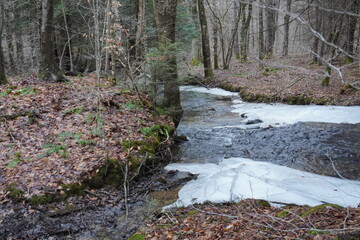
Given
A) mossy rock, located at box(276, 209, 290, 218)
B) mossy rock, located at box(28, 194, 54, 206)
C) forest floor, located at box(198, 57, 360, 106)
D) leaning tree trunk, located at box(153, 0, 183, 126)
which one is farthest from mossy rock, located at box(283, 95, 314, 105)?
mossy rock, located at box(28, 194, 54, 206)

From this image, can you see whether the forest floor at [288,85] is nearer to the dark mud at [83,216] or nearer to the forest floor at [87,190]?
the forest floor at [87,190]

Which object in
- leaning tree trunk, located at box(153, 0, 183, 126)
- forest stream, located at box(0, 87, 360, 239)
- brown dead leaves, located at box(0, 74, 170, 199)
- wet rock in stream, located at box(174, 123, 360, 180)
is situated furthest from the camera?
leaning tree trunk, located at box(153, 0, 183, 126)

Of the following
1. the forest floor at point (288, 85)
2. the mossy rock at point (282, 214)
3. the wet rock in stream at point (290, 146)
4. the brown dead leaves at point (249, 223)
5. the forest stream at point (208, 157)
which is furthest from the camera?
the forest floor at point (288, 85)

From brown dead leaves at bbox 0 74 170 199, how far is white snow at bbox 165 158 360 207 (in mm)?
1990

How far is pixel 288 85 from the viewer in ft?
45.6

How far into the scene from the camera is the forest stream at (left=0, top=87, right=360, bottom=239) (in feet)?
15.0

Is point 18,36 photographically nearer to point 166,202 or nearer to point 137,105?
point 137,105

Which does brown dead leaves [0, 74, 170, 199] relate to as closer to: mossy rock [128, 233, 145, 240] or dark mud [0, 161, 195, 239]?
dark mud [0, 161, 195, 239]

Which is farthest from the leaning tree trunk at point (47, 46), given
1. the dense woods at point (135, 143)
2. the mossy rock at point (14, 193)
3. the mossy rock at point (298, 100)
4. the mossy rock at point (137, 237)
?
the mossy rock at point (298, 100)

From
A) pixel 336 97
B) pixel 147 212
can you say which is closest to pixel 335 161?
pixel 147 212

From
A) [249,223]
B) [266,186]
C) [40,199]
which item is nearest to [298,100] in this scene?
[266,186]

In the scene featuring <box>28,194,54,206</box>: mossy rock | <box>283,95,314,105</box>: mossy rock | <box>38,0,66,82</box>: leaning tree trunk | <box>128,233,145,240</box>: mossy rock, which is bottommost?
<box>128,233,145,240</box>: mossy rock

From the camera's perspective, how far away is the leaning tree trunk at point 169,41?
941 centimetres

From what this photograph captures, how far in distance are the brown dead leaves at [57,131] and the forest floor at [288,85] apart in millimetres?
4819
